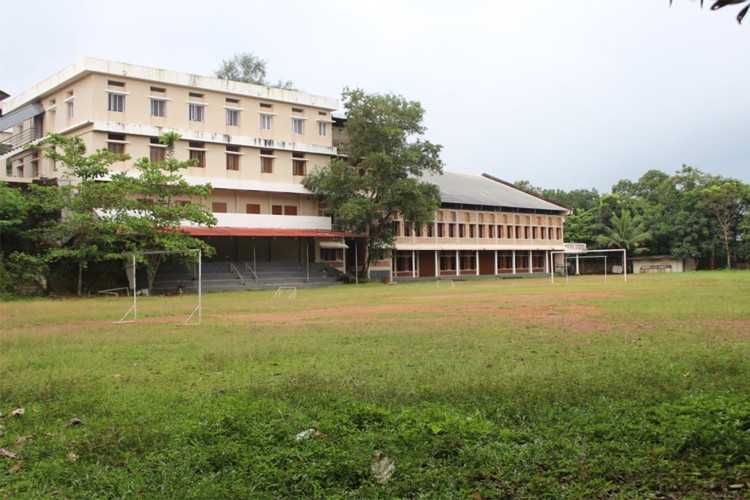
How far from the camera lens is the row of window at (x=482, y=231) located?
51.9 m

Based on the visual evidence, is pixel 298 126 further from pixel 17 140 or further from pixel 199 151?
pixel 17 140

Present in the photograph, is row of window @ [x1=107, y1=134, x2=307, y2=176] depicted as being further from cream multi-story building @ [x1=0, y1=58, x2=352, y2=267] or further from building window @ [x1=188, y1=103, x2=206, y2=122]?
building window @ [x1=188, y1=103, x2=206, y2=122]

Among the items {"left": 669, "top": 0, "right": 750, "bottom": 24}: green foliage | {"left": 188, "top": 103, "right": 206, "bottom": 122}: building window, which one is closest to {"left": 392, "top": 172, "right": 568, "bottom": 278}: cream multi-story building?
{"left": 188, "top": 103, "right": 206, "bottom": 122}: building window

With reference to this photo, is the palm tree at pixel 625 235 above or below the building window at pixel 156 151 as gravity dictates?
below

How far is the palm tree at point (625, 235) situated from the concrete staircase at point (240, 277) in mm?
32937

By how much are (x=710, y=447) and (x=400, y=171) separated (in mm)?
37092

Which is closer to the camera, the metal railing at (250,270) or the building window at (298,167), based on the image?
the metal railing at (250,270)

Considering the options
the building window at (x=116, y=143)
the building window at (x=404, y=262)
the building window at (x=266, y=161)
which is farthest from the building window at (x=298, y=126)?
the building window at (x=404, y=262)

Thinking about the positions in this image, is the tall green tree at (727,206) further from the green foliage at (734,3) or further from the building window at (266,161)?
the green foliage at (734,3)

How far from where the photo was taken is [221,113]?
4131cm

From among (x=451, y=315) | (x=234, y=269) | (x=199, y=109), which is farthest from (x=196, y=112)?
(x=451, y=315)

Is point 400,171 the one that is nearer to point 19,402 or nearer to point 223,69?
point 223,69

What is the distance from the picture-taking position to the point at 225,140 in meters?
41.0

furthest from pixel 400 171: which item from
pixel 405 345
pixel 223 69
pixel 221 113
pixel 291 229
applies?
pixel 405 345
